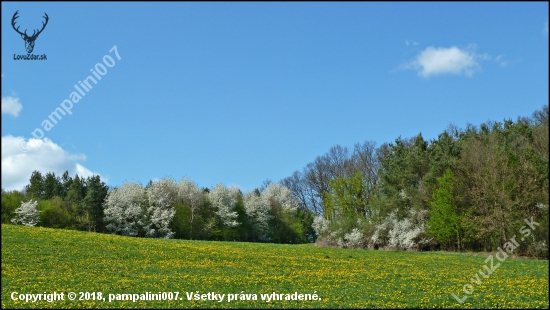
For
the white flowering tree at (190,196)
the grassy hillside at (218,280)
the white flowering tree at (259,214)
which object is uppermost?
the white flowering tree at (190,196)

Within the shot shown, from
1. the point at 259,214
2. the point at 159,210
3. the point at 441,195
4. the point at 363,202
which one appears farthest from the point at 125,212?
the point at 441,195

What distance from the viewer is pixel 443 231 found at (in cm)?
4894

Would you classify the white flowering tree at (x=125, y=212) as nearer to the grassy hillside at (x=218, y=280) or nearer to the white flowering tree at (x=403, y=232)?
the grassy hillside at (x=218, y=280)

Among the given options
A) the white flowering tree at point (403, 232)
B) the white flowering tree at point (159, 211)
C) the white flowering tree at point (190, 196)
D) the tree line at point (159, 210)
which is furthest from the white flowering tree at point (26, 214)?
the white flowering tree at point (403, 232)

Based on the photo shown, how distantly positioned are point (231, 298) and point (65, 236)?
2779 centimetres

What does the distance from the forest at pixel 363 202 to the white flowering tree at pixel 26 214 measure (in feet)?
0.50

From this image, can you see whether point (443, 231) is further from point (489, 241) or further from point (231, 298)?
point (231, 298)

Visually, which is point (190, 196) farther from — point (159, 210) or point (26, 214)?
point (26, 214)

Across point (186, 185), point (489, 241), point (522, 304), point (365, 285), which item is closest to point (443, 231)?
point (489, 241)

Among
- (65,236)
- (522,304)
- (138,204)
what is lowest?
(522,304)

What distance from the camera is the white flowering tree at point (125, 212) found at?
71.6 m

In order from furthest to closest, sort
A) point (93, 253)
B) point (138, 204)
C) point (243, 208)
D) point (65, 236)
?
1. point (243, 208)
2. point (138, 204)
3. point (65, 236)
4. point (93, 253)

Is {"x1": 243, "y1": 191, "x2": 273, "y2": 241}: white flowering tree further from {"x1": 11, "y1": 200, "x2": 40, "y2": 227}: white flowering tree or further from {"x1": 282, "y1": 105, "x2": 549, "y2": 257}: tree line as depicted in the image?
{"x1": 11, "y1": 200, "x2": 40, "y2": 227}: white flowering tree

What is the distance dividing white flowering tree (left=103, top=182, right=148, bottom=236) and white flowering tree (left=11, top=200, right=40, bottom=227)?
12.8 m
